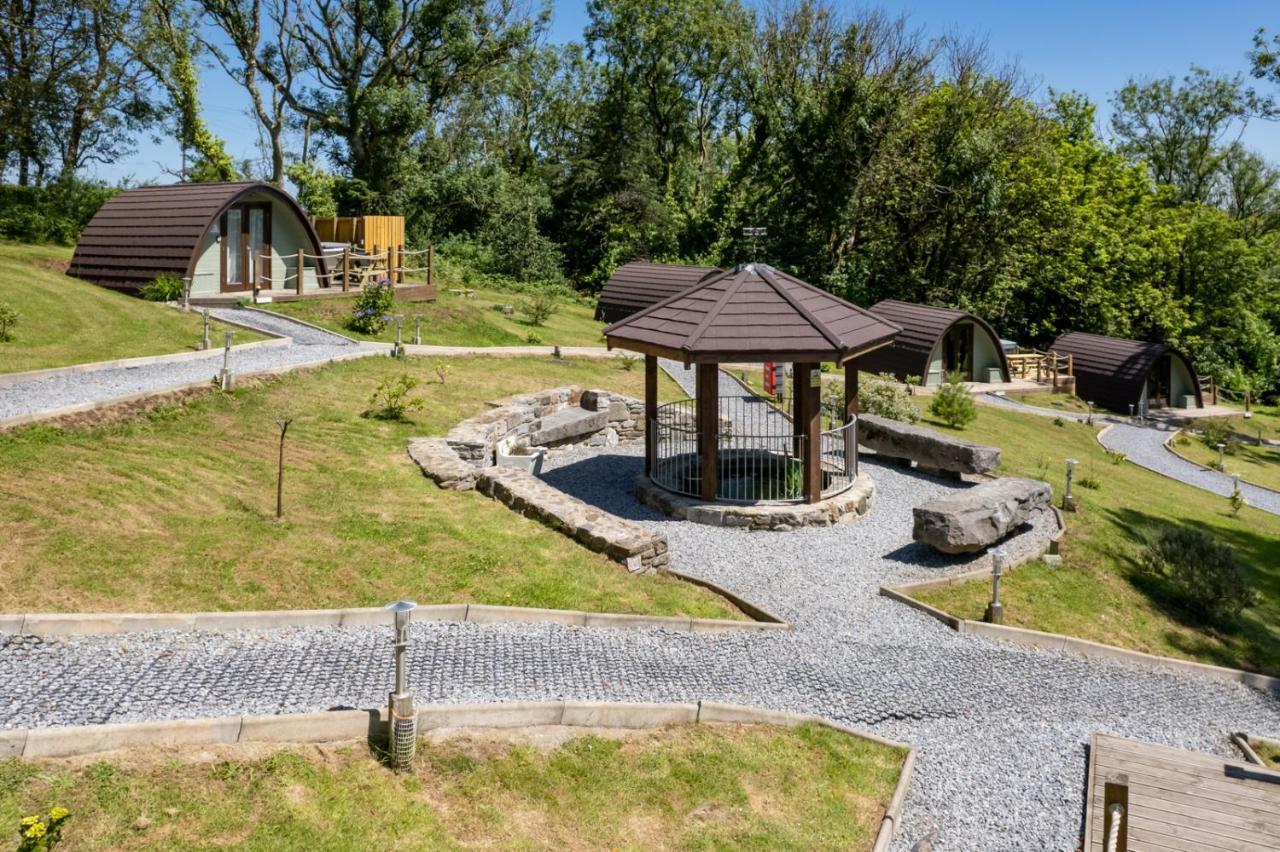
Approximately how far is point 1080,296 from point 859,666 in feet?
133

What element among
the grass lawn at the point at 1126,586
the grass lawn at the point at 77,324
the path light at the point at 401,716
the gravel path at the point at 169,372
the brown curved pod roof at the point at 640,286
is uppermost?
the brown curved pod roof at the point at 640,286

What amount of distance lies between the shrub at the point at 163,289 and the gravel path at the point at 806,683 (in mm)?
17422

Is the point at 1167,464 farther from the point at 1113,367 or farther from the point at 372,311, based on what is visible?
the point at 372,311

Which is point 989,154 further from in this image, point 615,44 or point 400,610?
point 400,610

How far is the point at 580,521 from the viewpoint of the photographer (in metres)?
13.1

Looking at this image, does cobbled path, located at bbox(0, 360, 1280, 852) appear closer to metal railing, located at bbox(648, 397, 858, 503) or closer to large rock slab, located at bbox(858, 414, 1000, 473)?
metal railing, located at bbox(648, 397, 858, 503)

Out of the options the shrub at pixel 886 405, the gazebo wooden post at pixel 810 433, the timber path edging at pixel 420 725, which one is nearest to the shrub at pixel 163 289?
the gazebo wooden post at pixel 810 433

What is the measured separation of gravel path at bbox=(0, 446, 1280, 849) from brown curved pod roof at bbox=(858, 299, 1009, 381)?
21.3 meters

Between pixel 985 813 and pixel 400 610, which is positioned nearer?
pixel 400 610

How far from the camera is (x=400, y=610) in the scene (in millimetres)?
7215

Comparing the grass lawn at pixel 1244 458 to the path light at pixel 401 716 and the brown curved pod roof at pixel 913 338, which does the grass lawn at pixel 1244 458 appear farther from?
the path light at pixel 401 716

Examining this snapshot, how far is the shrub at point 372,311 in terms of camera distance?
992 inches

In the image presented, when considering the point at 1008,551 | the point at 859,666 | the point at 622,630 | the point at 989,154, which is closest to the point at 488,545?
the point at 622,630

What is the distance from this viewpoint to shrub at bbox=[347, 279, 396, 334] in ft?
82.6
